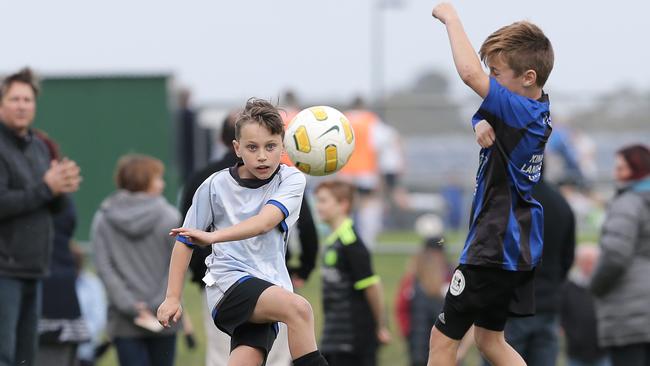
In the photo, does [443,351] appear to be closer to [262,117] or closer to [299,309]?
[299,309]

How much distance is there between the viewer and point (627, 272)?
879cm

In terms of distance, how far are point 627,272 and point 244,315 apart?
3845 mm

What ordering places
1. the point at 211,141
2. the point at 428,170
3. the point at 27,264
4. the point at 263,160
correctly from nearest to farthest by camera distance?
the point at 263,160
the point at 27,264
the point at 211,141
the point at 428,170

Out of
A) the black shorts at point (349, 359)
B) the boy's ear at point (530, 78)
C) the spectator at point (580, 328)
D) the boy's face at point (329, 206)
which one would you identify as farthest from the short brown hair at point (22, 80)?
the spectator at point (580, 328)

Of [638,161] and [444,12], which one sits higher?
[444,12]

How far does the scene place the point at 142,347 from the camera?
879 centimetres

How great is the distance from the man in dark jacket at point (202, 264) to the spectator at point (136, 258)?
596mm

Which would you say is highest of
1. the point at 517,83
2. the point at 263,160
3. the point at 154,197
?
A: the point at 517,83

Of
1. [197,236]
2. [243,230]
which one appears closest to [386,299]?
[243,230]

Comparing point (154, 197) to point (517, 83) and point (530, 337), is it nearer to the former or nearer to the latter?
point (530, 337)

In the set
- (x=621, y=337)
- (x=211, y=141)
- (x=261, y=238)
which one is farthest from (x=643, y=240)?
(x=211, y=141)

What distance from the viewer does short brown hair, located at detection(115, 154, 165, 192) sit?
892 centimetres

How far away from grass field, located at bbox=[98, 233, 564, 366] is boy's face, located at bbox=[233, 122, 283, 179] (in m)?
6.61

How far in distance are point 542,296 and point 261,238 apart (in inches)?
131
